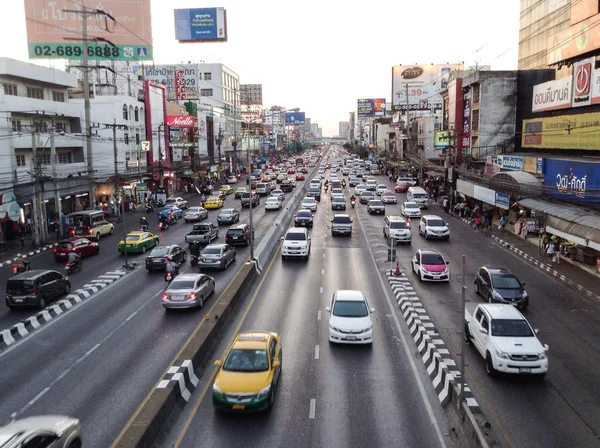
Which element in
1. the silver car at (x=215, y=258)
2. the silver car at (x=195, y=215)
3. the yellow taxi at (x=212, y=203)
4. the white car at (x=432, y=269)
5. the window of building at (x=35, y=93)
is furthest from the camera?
the yellow taxi at (x=212, y=203)

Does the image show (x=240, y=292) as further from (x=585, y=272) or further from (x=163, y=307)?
(x=585, y=272)

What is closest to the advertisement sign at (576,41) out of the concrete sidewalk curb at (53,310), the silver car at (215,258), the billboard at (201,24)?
the silver car at (215,258)

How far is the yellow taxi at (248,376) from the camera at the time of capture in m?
14.0

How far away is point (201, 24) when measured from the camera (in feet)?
294

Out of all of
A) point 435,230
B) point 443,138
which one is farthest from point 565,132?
point 443,138

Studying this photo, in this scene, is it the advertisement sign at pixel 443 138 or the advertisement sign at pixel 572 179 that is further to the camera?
the advertisement sign at pixel 443 138

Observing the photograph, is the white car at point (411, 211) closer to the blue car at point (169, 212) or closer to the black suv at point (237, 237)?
the black suv at point (237, 237)

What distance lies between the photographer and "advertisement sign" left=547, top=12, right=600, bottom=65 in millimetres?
37159

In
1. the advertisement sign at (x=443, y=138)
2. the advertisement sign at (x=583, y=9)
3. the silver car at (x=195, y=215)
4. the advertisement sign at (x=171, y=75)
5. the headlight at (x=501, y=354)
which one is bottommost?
the silver car at (x=195, y=215)

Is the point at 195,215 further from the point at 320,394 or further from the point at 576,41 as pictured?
the point at 320,394

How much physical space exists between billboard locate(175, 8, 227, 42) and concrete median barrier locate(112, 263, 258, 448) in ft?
247

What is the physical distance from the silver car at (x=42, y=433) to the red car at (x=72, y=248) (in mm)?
25913

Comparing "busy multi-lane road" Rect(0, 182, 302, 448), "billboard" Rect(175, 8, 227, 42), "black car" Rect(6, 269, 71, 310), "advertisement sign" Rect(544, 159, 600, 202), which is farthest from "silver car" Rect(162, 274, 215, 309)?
"billboard" Rect(175, 8, 227, 42)

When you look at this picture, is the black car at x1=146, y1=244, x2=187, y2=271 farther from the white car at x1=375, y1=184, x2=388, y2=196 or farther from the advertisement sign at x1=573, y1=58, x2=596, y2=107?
the white car at x1=375, y1=184, x2=388, y2=196
